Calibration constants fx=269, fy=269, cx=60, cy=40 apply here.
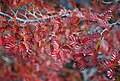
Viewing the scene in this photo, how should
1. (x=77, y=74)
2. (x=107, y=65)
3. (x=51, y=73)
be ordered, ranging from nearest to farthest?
(x=107, y=65) < (x=51, y=73) < (x=77, y=74)

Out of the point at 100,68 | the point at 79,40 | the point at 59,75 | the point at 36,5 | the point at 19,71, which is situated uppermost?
the point at 36,5

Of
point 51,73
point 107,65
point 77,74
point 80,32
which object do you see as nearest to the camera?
point 107,65

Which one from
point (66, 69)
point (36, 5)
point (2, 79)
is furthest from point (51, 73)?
point (36, 5)

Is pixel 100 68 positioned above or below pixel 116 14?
below

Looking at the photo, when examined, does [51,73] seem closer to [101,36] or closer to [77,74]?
[77,74]

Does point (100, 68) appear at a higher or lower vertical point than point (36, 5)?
lower

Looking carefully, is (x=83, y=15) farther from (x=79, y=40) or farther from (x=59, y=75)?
(x=59, y=75)

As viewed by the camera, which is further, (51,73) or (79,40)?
(51,73)

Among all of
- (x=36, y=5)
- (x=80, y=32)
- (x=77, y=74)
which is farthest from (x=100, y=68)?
(x=77, y=74)

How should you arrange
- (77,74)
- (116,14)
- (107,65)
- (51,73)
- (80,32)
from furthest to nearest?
(77,74) → (51,73) → (116,14) → (80,32) → (107,65)
